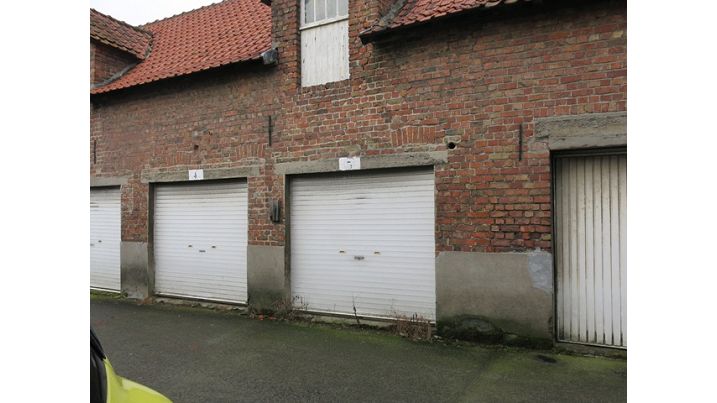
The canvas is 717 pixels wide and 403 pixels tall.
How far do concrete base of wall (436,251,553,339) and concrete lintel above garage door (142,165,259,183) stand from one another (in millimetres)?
3676

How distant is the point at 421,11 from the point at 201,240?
5606 mm

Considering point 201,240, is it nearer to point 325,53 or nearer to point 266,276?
point 266,276

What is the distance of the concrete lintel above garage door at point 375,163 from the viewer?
20.4 ft

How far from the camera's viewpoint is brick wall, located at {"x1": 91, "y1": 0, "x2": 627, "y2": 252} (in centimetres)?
552

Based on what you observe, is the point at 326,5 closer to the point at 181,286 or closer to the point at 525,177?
the point at 525,177

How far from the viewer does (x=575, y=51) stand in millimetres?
5469

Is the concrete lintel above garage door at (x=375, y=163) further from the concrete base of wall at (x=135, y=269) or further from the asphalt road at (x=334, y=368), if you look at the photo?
the concrete base of wall at (x=135, y=269)

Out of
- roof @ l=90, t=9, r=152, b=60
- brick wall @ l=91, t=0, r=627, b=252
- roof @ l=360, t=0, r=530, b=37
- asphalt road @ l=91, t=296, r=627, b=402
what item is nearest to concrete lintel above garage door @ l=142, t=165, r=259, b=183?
brick wall @ l=91, t=0, r=627, b=252

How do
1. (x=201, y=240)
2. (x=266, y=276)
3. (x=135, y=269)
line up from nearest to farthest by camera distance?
1. (x=266, y=276)
2. (x=201, y=240)
3. (x=135, y=269)

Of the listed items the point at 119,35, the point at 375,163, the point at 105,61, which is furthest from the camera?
the point at 119,35

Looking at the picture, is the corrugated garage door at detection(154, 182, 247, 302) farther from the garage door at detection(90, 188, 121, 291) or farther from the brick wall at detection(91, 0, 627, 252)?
the garage door at detection(90, 188, 121, 291)

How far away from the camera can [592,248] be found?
560 cm

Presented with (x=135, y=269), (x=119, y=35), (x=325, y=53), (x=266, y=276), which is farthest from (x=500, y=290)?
(x=119, y=35)

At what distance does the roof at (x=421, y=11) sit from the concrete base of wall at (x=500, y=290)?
3239 millimetres
